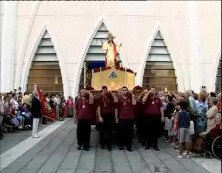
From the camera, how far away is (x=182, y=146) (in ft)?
35.4

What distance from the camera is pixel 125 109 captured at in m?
12.3

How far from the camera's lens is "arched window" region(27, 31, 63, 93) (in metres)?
35.8

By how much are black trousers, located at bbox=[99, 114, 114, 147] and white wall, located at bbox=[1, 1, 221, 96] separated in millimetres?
22552

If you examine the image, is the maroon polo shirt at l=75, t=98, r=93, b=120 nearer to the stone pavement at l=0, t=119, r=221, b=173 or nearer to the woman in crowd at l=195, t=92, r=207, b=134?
the stone pavement at l=0, t=119, r=221, b=173

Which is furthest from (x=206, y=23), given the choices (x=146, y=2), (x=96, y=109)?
(x=96, y=109)

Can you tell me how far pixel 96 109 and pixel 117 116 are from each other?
662 millimetres

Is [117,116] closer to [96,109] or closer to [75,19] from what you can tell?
[96,109]

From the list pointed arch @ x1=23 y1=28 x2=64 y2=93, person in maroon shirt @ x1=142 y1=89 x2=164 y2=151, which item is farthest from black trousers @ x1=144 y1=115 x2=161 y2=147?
pointed arch @ x1=23 y1=28 x2=64 y2=93

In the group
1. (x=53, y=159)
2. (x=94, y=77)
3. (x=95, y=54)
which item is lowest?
(x=53, y=159)

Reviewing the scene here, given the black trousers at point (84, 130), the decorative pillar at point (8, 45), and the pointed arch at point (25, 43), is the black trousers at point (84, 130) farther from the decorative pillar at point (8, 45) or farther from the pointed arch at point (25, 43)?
the pointed arch at point (25, 43)

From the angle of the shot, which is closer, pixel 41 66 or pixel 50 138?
pixel 50 138

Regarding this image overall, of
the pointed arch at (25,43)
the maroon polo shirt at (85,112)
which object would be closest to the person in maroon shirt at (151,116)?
the maroon polo shirt at (85,112)

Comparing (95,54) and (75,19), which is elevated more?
(75,19)

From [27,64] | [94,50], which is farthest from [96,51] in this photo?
[27,64]
